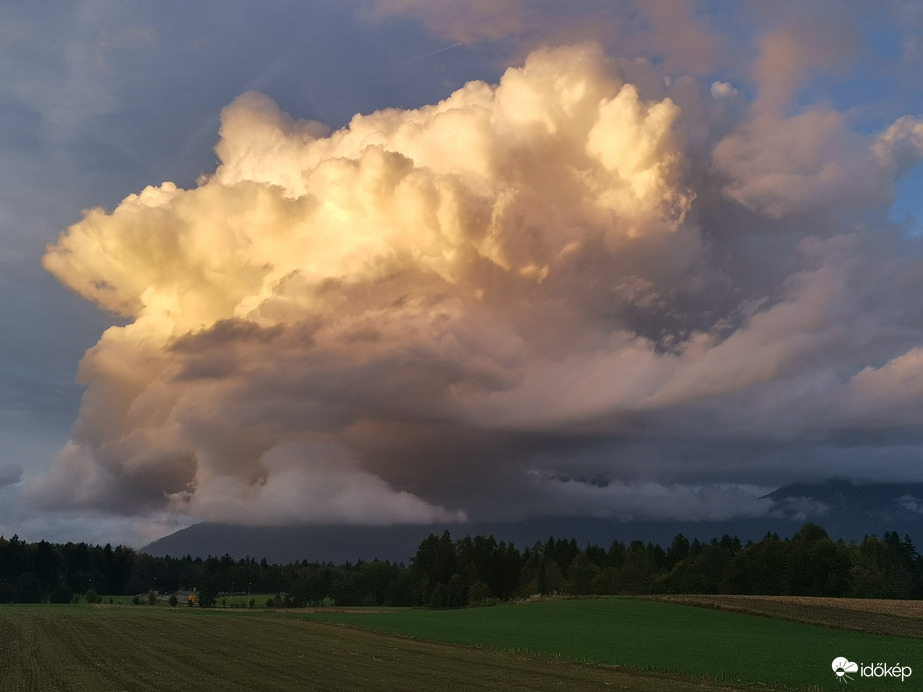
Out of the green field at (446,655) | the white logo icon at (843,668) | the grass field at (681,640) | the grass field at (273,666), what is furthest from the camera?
the grass field at (681,640)

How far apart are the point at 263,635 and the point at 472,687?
151ft

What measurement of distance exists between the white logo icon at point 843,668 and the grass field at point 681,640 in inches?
29.9

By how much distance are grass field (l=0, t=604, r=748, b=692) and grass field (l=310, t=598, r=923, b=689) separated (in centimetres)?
457

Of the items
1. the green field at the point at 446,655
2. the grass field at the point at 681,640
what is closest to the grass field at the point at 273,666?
the green field at the point at 446,655

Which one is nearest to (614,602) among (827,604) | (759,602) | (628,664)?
(759,602)

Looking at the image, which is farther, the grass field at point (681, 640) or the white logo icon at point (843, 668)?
the grass field at point (681, 640)

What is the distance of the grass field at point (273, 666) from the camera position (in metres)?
45.5

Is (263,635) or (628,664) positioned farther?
(263,635)

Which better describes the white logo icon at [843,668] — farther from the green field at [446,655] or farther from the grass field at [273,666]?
the grass field at [273,666]

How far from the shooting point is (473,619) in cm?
11619

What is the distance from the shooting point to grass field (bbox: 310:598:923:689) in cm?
5595

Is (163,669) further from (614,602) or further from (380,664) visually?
(614,602)

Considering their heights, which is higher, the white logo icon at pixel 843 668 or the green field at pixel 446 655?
the green field at pixel 446 655

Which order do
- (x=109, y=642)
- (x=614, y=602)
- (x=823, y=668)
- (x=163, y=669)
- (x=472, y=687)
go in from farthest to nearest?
(x=614, y=602)
(x=109, y=642)
(x=823, y=668)
(x=163, y=669)
(x=472, y=687)
